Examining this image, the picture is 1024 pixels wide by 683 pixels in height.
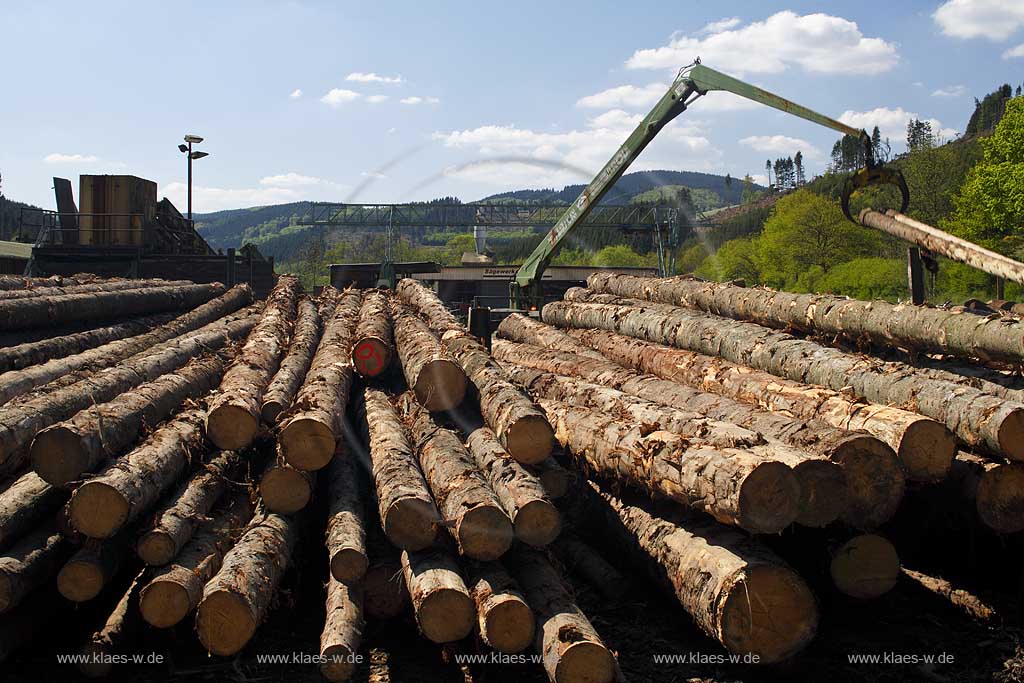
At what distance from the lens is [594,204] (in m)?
16.5

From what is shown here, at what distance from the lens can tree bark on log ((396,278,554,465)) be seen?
6762 mm

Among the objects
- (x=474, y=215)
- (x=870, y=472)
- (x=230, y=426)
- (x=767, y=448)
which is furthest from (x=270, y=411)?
(x=474, y=215)

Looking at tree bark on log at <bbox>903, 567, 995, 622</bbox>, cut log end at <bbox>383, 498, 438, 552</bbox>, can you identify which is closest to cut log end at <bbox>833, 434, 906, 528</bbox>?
tree bark on log at <bbox>903, 567, 995, 622</bbox>

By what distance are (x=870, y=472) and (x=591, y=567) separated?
245 centimetres

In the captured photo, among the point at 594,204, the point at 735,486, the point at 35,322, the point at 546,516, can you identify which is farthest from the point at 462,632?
the point at 594,204

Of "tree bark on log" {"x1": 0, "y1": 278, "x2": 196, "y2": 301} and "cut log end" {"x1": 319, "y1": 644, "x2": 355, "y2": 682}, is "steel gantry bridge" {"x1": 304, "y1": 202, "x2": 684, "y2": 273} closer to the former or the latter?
"tree bark on log" {"x1": 0, "y1": 278, "x2": 196, "y2": 301}

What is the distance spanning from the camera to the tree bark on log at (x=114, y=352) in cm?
796

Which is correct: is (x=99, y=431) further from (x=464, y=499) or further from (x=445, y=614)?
(x=445, y=614)

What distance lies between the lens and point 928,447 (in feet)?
19.4

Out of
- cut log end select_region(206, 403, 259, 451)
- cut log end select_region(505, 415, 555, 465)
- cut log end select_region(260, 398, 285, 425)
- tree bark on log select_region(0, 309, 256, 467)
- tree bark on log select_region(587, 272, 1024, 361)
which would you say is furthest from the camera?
cut log end select_region(260, 398, 285, 425)

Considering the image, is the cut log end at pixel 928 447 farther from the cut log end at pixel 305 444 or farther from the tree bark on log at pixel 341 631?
the cut log end at pixel 305 444

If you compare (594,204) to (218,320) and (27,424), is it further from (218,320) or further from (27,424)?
(27,424)

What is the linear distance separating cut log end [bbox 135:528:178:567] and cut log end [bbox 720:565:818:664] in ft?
12.2

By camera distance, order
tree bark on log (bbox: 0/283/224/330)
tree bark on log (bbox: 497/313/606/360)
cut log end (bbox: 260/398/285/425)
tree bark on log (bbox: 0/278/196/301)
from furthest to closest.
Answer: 1. tree bark on log (bbox: 497/313/606/360)
2. tree bark on log (bbox: 0/278/196/301)
3. tree bark on log (bbox: 0/283/224/330)
4. cut log end (bbox: 260/398/285/425)
